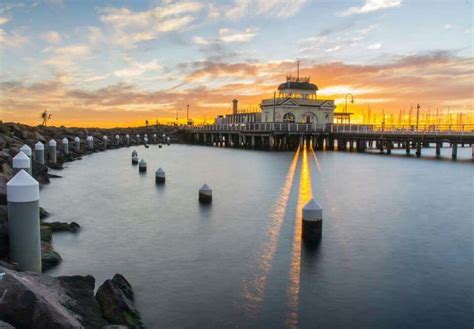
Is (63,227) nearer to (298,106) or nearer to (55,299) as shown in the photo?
(55,299)

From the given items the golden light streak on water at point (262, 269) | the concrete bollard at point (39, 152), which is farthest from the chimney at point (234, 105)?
the golden light streak on water at point (262, 269)

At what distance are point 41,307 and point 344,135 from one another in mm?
64542

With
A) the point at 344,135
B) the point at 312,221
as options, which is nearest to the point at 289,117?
the point at 344,135

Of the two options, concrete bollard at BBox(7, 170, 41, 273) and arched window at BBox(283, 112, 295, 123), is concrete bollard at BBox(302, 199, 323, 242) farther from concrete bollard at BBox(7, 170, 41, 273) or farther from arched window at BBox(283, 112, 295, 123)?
arched window at BBox(283, 112, 295, 123)

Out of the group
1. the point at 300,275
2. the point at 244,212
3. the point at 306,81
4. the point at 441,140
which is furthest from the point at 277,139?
the point at 300,275

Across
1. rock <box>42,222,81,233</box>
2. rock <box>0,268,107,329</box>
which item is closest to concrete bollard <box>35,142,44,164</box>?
rock <box>42,222,81,233</box>

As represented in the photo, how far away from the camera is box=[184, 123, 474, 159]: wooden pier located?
52312 millimetres

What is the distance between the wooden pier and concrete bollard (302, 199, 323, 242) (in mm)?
39492

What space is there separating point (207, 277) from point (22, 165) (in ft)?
35.2

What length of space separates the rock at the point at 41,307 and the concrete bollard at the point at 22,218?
1.60 m

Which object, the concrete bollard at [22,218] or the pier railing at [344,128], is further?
the pier railing at [344,128]

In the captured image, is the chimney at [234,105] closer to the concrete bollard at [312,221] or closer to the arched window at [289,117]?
the arched window at [289,117]

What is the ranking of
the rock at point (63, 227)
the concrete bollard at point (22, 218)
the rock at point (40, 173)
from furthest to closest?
the rock at point (40, 173) < the rock at point (63, 227) < the concrete bollard at point (22, 218)

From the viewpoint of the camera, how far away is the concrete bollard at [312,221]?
49.0ft
